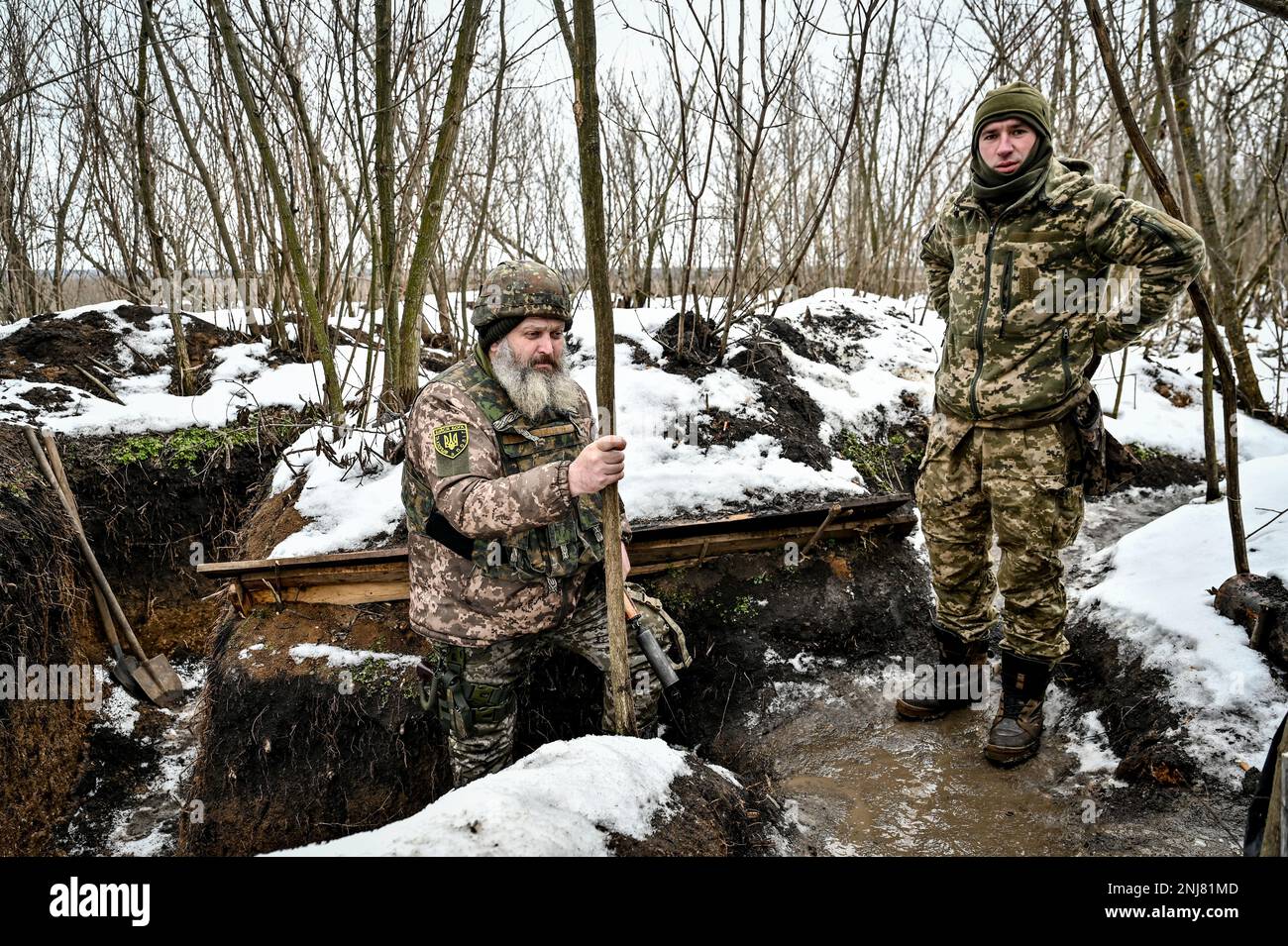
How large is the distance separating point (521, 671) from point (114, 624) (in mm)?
3657

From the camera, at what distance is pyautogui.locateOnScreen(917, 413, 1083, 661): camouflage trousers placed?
2.74m

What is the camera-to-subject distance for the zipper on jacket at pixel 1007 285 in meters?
2.75

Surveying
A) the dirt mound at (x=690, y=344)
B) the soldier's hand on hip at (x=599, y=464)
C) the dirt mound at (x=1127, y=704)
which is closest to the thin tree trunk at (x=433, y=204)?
the dirt mound at (x=690, y=344)

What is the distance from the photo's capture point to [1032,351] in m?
2.72

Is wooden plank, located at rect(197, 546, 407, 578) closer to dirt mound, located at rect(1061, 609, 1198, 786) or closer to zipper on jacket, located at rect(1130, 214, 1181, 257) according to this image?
dirt mound, located at rect(1061, 609, 1198, 786)

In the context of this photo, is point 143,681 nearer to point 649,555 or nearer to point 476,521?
point 649,555

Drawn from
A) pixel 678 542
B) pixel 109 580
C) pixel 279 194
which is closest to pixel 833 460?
pixel 678 542

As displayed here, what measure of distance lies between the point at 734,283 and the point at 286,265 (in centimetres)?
358

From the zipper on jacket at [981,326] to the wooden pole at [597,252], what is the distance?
160 cm

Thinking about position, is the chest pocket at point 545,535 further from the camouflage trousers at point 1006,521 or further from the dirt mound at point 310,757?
the camouflage trousers at point 1006,521

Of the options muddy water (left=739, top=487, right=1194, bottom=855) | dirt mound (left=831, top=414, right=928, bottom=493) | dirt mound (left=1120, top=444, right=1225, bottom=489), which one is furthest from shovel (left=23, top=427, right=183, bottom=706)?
dirt mound (left=1120, top=444, right=1225, bottom=489)
